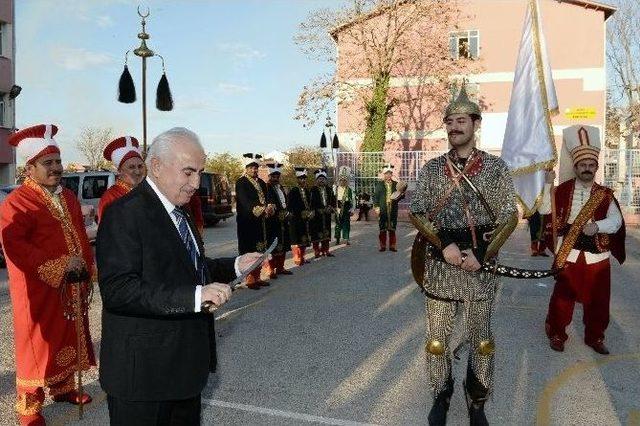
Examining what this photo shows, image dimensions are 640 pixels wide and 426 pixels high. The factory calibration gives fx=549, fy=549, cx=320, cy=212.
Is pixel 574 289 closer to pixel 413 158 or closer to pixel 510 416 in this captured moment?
pixel 510 416

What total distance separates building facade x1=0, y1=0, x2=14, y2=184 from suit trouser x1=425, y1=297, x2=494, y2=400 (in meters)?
27.0

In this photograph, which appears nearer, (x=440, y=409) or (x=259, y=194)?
(x=440, y=409)

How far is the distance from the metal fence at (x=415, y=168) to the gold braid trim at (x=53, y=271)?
17.3m

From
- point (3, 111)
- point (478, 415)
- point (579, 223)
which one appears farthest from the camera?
point (3, 111)

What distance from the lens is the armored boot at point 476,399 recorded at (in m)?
3.59

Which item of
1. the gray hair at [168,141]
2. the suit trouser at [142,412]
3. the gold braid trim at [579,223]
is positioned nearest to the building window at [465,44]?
the gold braid trim at [579,223]

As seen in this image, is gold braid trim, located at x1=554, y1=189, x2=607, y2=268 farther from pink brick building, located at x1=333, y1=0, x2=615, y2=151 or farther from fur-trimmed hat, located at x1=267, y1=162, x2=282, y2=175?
pink brick building, located at x1=333, y1=0, x2=615, y2=151

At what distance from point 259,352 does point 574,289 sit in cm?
316

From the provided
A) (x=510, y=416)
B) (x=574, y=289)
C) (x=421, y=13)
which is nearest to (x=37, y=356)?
(x=510, y=416)

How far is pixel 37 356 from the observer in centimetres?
377

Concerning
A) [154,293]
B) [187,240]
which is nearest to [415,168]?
[187,240]

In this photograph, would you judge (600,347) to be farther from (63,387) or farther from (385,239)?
(385,239)

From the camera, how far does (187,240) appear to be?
231cm

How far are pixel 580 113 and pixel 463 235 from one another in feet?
85.8
